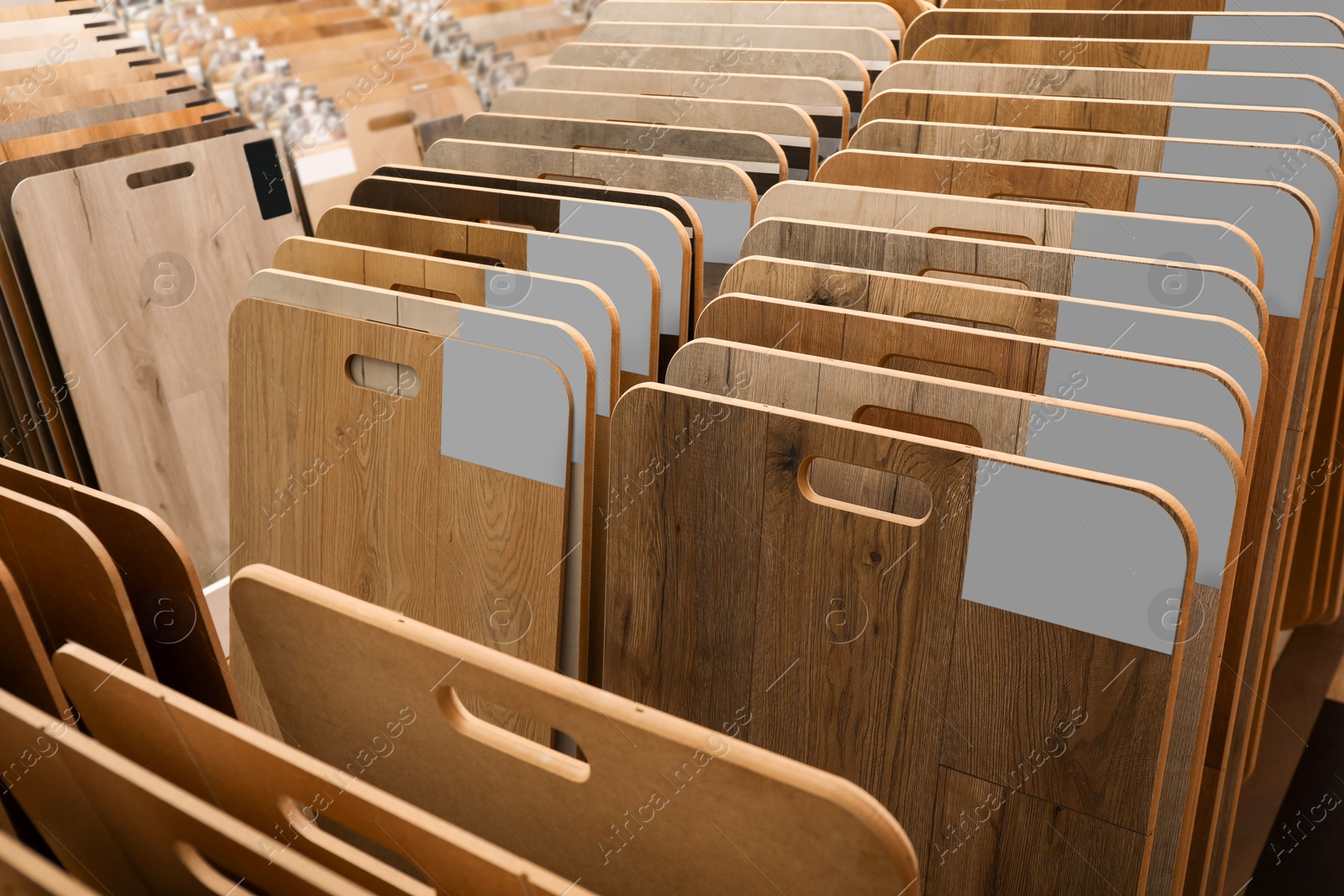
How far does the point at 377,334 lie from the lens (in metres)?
1.07

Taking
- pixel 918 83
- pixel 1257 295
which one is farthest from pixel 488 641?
pixel 918 83

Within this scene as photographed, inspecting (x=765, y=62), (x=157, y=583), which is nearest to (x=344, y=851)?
(x=157, y=583)

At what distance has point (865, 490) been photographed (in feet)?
2.89

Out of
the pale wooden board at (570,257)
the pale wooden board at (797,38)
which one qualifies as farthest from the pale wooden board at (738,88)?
the pale wooden board at (570,257)

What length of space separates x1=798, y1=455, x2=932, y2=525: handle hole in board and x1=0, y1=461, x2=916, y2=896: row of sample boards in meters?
0.29

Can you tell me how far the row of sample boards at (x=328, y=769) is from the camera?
51 centimetres

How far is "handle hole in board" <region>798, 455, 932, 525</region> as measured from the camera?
82cm

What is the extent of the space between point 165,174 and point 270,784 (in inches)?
A: 65.0

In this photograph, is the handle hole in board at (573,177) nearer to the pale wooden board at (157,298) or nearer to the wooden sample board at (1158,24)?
the wooden sample board at (1158,24)

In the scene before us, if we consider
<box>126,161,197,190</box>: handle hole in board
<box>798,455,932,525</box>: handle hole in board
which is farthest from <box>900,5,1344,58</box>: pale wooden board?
<box>126,161,197,190</box>: handle hole in board

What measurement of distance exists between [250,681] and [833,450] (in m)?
0.81

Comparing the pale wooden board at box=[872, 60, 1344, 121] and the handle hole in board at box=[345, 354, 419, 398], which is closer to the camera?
the handle hole in board at box=[345, 354, 419, 398]

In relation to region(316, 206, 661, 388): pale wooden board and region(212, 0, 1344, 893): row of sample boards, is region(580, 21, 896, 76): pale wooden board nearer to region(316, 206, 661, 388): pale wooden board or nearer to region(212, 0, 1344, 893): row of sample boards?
region(212, 0, 1344, 893): row of sample boards

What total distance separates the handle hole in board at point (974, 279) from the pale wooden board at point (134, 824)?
29.3 inches
